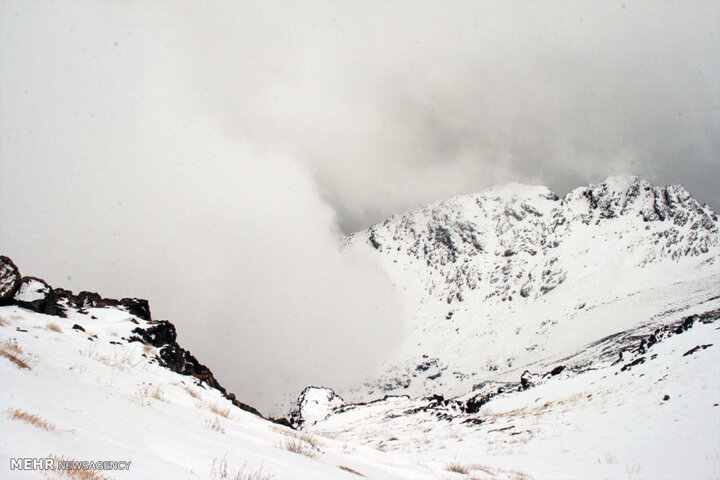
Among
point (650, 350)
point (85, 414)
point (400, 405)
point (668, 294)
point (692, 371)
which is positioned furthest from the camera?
point (668, 294)

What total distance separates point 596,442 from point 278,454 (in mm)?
16111

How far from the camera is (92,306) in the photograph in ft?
75.3

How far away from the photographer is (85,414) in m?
4.00

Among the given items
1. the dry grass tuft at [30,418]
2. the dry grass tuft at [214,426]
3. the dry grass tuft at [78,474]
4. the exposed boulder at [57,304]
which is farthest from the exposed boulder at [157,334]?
the dry grass tuft at [78,474]

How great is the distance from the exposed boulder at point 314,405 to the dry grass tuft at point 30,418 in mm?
63513

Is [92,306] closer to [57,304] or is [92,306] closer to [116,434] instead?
[57,304]

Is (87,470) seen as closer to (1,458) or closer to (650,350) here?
(1,458)

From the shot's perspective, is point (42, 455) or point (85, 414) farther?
point (85, 414)

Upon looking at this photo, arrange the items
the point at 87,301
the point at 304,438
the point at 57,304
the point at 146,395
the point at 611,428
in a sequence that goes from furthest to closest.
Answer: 1. the point at 87,301
2. the point at 57,304
3. the point at 611,428
4. the point at 304,438
5. the point at 146,395

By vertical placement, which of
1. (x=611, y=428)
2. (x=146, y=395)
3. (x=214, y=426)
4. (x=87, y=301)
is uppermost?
(x=87, y=301)

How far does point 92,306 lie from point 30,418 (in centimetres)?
2377

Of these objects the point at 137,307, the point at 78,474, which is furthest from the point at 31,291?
the point at 78,474

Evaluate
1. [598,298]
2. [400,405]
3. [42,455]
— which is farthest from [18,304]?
[598,298]

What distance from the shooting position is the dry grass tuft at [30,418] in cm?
297
